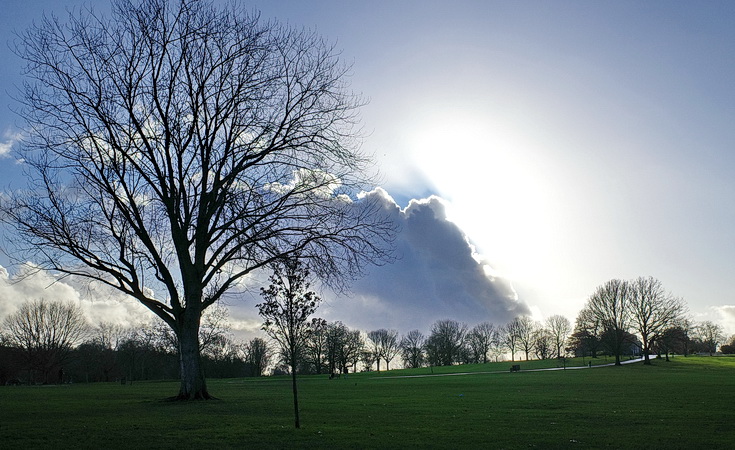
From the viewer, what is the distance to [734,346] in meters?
154

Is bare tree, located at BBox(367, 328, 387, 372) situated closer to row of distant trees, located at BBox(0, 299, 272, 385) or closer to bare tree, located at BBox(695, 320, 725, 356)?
row of distant trees, located at BBox(0, 299, 272, 385)

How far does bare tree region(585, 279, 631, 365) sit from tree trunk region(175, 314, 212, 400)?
81.2 m

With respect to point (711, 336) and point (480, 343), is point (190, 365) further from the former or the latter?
point (711, 336)

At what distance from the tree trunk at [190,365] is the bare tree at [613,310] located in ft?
266

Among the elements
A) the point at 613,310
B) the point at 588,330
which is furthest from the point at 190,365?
the point at 588,330

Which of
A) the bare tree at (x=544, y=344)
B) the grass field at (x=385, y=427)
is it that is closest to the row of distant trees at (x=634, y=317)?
the bare tree at (x=544, y=344)

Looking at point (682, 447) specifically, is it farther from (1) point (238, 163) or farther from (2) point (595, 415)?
(1) point (238, 163)

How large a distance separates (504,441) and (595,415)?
7.01m

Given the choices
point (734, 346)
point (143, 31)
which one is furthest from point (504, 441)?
point (734, 346)

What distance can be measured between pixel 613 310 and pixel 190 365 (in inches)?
3300

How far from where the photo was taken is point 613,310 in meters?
87.6

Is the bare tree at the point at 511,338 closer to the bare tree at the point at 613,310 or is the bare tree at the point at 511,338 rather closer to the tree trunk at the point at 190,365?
the bare tree at the point at 613,310

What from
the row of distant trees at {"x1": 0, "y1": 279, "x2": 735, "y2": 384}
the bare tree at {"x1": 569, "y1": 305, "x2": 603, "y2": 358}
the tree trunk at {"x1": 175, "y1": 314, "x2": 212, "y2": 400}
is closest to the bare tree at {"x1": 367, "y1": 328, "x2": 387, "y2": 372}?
the row of distant trees at {"x1": 0, "y1": 279, "x2": 735, "y2": 384}

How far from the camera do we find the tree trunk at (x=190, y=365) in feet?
71.1
